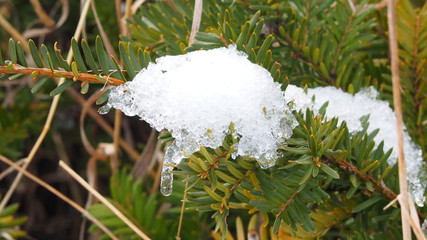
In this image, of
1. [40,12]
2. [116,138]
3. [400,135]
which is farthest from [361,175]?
[40,12]

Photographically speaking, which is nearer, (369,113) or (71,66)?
(71,66)

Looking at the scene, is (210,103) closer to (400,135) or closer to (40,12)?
(400,135)

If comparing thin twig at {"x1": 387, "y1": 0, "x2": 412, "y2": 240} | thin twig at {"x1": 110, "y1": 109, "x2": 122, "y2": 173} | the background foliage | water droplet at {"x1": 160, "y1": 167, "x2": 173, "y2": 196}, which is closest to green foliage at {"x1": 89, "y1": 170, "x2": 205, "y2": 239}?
the background foliage

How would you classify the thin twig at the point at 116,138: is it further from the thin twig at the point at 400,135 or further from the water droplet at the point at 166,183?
the thin twig at the point at 400,135

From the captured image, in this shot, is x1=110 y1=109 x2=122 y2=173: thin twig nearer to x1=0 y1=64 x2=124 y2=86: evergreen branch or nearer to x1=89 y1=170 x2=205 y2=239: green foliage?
x1=89 y1=170 x2=205 y2=239: green foliage

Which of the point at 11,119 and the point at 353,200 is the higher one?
the point at 353,200

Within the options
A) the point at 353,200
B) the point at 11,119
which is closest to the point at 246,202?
the point at 353,200

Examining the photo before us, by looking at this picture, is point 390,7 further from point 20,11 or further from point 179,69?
point 20,11

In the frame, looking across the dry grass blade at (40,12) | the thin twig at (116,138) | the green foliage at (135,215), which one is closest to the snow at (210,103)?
the green foliage at (135,215)
